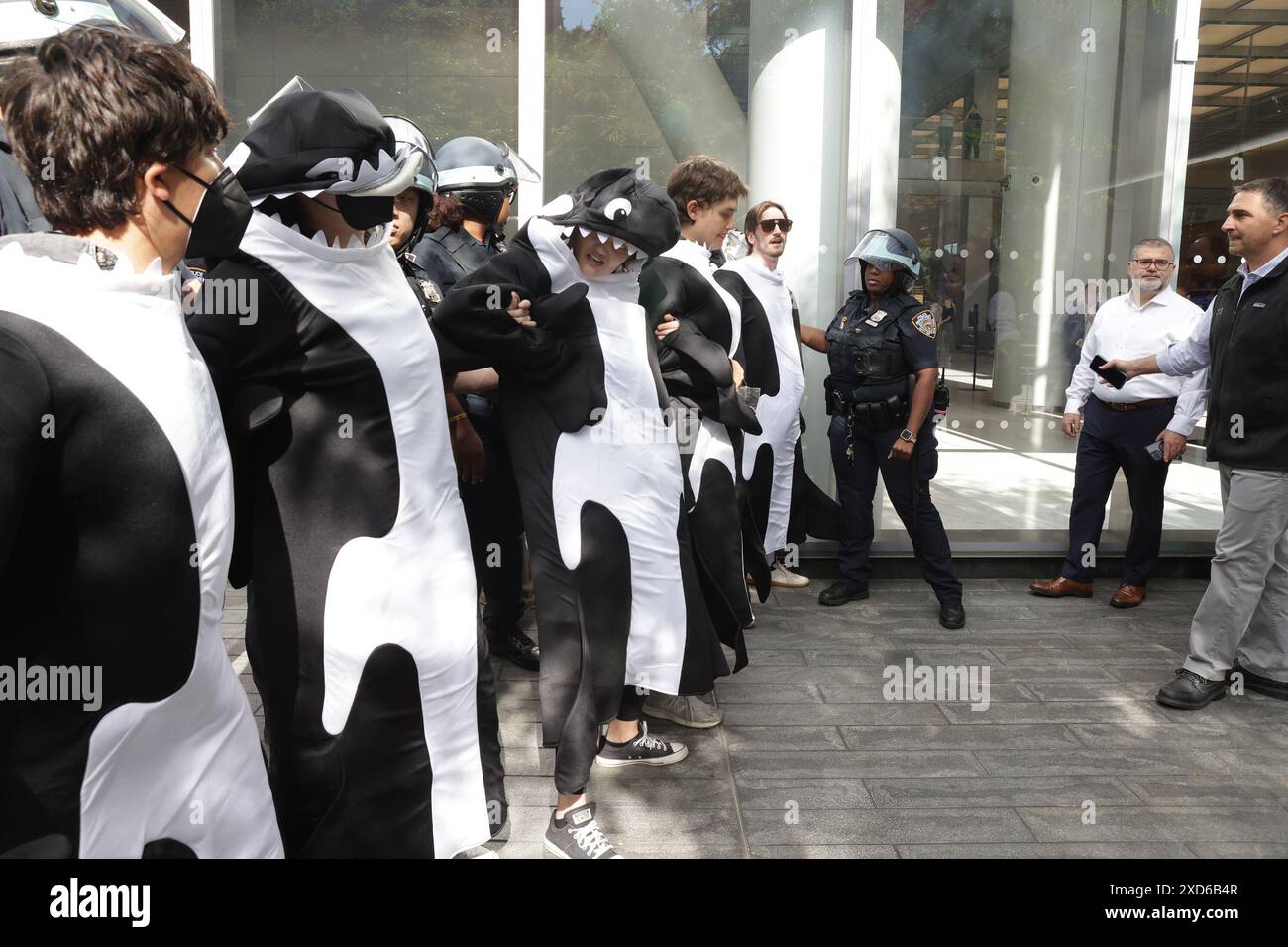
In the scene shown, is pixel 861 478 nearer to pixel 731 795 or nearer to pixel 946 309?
pixel 946 309

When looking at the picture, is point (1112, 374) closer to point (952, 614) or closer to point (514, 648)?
point (952, 614)

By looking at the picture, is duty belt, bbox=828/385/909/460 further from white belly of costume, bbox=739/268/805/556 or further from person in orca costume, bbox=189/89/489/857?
person in orca costume, bbox=189/89/489/857

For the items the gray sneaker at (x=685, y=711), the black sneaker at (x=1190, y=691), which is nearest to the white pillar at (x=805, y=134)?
the black sneaker at (x=1190, y=691)

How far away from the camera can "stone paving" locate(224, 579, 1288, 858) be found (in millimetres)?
3176

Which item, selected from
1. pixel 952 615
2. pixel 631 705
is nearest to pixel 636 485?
pixel 631 705

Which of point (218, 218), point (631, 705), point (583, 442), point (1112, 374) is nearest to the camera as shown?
point (218, 218)

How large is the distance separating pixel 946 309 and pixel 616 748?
4.00m

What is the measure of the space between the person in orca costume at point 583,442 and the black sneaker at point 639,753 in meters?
0.66

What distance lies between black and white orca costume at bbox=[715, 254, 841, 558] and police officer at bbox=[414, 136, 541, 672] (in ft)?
3.73

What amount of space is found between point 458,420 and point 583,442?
15.9 inches

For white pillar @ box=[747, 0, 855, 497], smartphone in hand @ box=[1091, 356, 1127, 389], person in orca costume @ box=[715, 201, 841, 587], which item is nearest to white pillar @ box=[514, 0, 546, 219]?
white pillar @ box=[747, 0, 855, 497]

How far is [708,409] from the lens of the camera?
3.84 metres

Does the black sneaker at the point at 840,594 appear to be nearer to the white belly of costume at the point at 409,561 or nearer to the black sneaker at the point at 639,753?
the black sneaker at the point at 639,753
